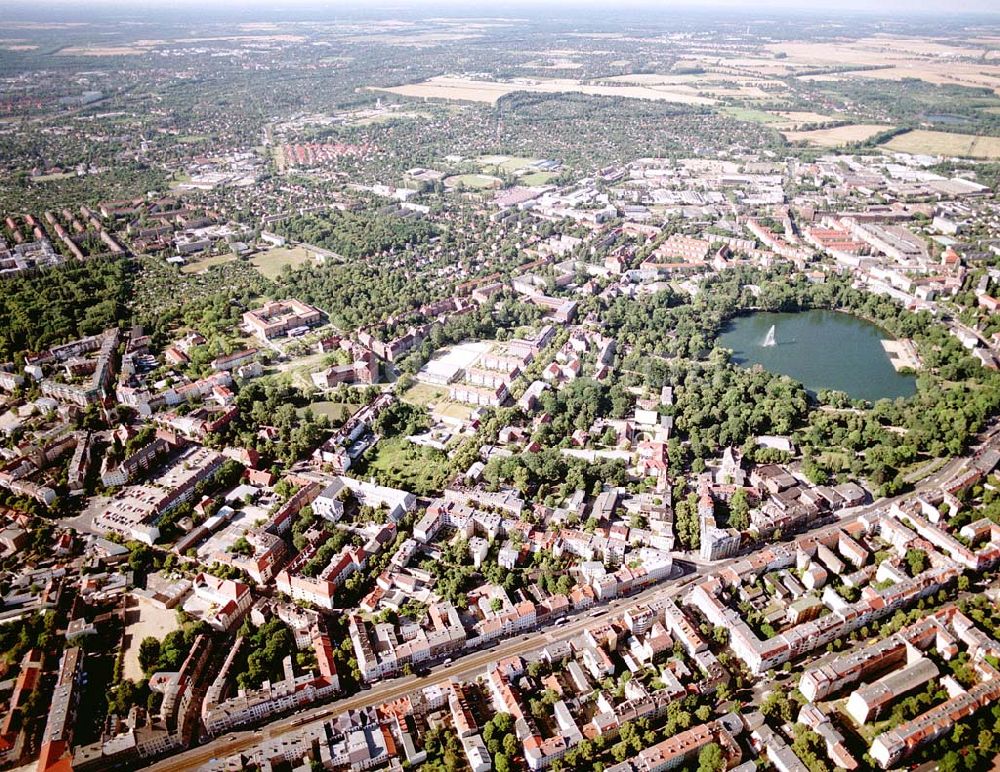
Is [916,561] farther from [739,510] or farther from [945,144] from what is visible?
[945,144]

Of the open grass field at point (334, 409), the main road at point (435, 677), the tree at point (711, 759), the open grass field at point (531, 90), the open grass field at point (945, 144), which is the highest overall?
the open grass field at point (531, 90)

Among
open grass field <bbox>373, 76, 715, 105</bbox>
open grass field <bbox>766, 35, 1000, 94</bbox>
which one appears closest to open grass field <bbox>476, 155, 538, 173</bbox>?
open grass field <bbox>373, 76, 715, 105</bbox>

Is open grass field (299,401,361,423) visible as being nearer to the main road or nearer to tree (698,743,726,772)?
the main road

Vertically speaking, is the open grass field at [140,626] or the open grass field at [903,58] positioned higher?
the open grass field at [903,58]

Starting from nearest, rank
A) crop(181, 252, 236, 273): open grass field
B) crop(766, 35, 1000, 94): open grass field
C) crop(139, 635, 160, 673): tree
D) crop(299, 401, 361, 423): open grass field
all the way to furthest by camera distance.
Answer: crop(139, 635, 160, 673): tree < crop(299, 401, 361, 423): open grass field < crop(181, 252, 236, 273): open grass field < crop(766, 35, 1000, 94): open grass field

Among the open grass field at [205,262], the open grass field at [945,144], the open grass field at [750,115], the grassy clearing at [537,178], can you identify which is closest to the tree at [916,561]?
the open grass field at [205,262]

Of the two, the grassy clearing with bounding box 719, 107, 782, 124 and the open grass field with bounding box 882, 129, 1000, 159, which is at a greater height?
the grassy clearing with bounding box 719, 107, 782, 124

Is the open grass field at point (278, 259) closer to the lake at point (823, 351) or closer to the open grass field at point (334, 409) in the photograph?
the open grass field at point (334, 409)
